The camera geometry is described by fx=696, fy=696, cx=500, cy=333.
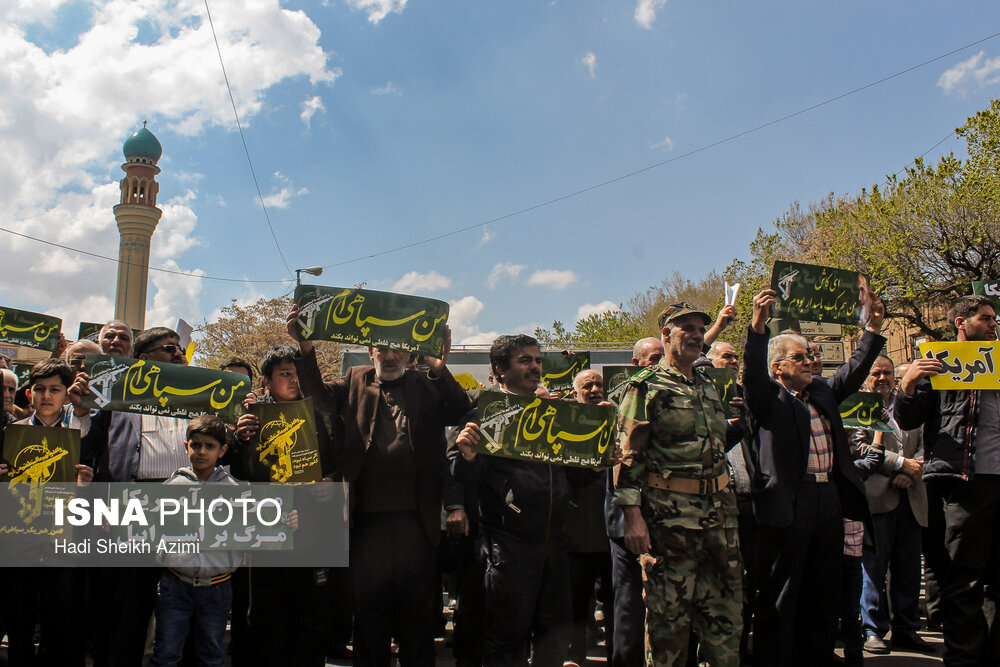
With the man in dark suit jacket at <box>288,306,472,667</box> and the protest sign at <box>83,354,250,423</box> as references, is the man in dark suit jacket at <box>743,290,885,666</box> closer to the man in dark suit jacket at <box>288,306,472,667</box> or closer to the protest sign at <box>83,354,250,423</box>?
the man in dark suit jacket at <box>288,306,472,667</box>

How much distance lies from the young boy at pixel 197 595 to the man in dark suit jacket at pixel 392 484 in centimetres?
67

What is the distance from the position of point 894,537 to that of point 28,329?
7.89 m

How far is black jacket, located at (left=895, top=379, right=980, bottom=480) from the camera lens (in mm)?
4395

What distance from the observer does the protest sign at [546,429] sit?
12.5ft

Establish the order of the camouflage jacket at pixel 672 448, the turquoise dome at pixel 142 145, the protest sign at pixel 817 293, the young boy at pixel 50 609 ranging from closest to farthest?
the camouflage jacket at pixel 672 448
the young boy at pixel 50 609
the protest sign at pixel 817 293
the turquoise dome at pixel 142 145

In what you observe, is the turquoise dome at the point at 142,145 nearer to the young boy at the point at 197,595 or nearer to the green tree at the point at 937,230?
the green tree at the point at 937,230

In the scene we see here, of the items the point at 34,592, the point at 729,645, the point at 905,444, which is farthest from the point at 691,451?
the point at 34,592

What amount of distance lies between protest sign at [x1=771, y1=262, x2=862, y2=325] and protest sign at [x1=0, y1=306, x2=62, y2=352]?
20.8 feet

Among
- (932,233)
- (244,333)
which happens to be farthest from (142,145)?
(932,233)

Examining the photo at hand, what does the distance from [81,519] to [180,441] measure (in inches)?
27.7

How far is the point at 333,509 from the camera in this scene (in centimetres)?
433

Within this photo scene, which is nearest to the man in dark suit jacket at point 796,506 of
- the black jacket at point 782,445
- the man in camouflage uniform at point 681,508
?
the black jacket at point 782,445

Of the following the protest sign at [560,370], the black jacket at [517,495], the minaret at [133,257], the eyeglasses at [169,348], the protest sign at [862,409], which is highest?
the minaret at [133,257]

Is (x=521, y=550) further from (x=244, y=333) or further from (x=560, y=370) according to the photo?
(x=244, y=333)
